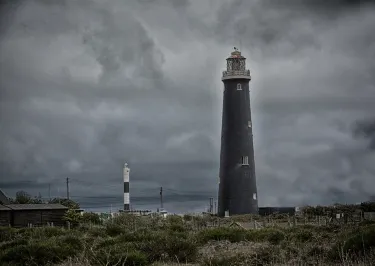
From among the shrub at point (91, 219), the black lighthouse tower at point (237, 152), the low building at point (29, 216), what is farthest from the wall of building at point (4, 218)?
the black lighthouse tower at point (237, 152)

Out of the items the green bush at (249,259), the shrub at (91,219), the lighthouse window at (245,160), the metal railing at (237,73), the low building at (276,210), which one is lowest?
the green bush at (249,259)

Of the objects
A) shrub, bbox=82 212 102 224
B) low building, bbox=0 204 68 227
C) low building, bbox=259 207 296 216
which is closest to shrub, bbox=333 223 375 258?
shrub, bbox=82 212 102 224

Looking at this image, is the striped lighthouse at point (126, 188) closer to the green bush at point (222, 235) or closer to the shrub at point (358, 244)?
the green bush at point (222, 235)

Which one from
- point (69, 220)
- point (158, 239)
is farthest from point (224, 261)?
point (69, 220)

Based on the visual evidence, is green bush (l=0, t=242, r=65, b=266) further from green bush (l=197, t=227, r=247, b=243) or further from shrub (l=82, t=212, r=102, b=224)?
shrub (l=82, t=212, r=102, b=224)

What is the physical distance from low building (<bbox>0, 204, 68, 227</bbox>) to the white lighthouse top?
15487 mm

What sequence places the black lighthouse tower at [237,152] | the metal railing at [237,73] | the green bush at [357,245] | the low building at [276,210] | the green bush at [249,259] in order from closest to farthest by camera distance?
the green bush at [249,259]
the green bush at [357,245]
the black lighthouse tower at [237,152]
the metal railing at [237,73]
the low building at [276,210]

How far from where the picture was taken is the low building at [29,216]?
49688 mm

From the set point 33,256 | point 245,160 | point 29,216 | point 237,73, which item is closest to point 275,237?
point 33,256

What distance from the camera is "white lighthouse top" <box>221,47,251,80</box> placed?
52.1 m

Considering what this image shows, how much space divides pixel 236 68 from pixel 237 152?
6.51 meters

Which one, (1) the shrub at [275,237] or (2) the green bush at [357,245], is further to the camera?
(1) the shrub at [275,237]

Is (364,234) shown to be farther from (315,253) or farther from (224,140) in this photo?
(224,140)

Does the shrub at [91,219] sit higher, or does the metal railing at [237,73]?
the metal railing at [237,73]
